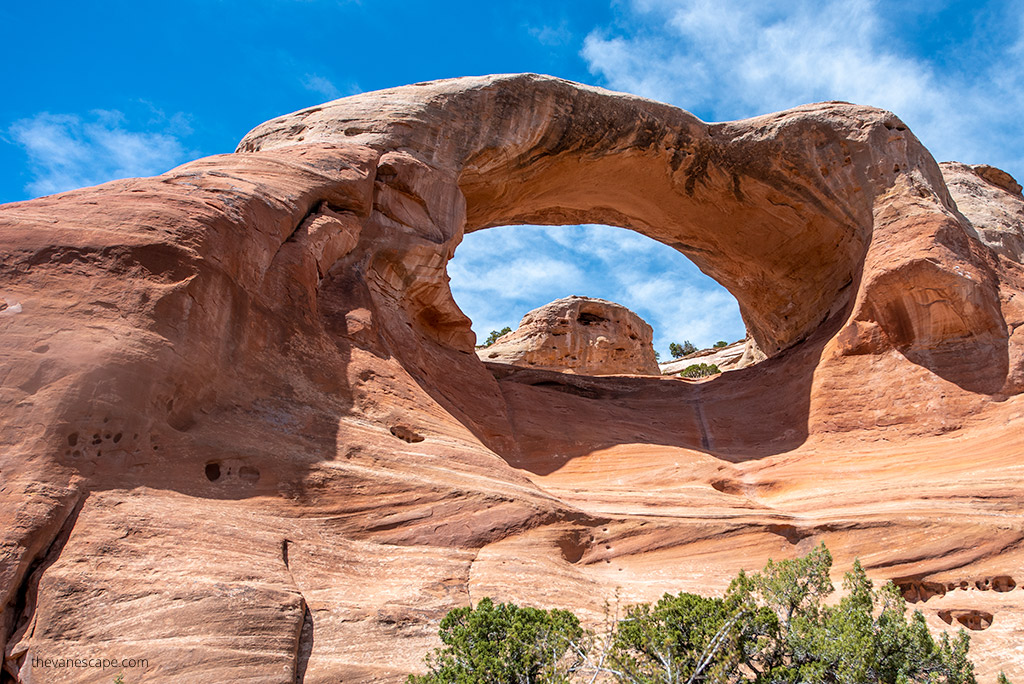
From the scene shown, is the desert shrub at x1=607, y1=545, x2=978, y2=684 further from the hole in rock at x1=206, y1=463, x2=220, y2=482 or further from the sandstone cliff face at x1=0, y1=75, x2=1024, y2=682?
the hole in rock at x1=206, y1=463, x2=220, y2=482

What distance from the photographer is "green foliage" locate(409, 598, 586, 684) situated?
18.7ft

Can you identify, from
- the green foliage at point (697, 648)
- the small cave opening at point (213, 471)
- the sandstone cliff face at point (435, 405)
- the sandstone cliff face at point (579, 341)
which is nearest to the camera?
the green foliage at point (697, 648)

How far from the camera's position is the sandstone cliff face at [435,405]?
247 inches

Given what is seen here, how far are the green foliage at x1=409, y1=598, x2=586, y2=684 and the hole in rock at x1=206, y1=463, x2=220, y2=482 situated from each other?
2834 millimetres

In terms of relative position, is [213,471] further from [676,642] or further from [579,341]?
[579,341]

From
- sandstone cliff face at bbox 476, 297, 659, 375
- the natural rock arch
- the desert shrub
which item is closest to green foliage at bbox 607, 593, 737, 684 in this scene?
the desert shrub

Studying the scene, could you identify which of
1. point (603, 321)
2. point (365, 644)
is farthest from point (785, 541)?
point (603, 321)

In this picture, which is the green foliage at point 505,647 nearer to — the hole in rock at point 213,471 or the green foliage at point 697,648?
the green foliage at point 697,648

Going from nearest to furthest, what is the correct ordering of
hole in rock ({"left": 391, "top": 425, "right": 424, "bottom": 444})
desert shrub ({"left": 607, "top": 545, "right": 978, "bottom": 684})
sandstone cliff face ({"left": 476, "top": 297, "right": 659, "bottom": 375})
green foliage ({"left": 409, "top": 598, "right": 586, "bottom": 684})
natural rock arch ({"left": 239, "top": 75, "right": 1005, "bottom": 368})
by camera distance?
green foliage ({"left": 409, "top": 598, "right": 586, "bottom": 684}) < desert shrub ({"left": 607, "top": 545, "right": 978, "bottom": 684}) < hole in rock ({"left": 391, "top": 425, "right": 424, "bottom": 444}) < natural rock arch ({"left": 239, "top": 75, "right": 1005, "bottom": 368}) < sandstone cliff face ({"left": 476, "top": 297, "right": 659, "bottom": 375})

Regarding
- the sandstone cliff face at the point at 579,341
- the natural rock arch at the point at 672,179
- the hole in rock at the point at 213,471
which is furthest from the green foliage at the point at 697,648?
the sandstone cliff face at the point at 579,341

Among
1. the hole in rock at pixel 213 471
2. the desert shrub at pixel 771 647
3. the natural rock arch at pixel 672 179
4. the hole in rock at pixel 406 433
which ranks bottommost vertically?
the desert shrub at pixel 771 647

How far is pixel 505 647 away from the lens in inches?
233

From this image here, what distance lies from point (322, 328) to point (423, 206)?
406 cm

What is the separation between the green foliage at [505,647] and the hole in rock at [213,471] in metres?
2.83
